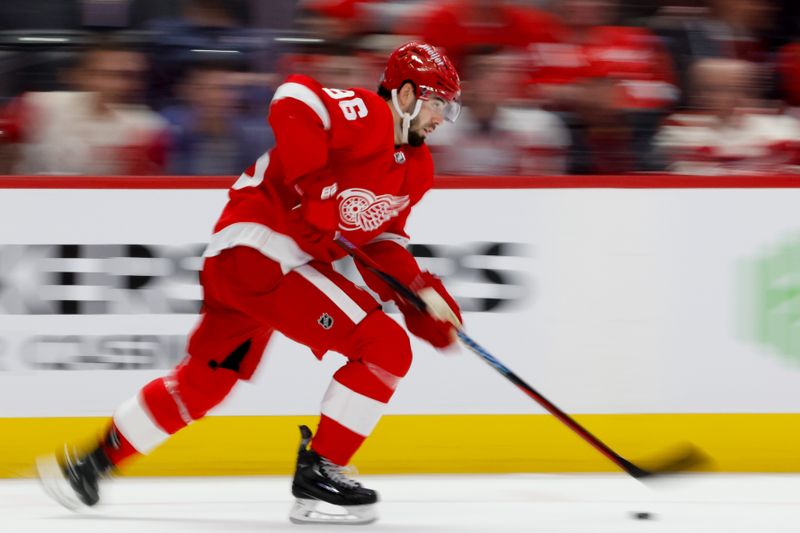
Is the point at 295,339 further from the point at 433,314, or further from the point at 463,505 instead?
the point at 463,505

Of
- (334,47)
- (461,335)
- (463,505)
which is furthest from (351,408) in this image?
(334,47)

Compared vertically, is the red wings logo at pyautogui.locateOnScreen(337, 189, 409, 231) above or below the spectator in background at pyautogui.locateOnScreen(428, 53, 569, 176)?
below

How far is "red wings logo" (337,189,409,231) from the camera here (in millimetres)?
2678

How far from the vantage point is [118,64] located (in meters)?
3.67

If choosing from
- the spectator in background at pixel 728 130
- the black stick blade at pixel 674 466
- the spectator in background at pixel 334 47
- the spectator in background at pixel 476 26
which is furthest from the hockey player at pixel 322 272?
the spectator in background at pixel 728 130

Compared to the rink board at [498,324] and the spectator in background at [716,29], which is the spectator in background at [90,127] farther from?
the spectator in background at [716,29]

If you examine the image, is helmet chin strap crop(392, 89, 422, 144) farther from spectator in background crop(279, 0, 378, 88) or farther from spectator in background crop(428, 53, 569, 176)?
→ spectator in background crop(279, 0, 378, 88)

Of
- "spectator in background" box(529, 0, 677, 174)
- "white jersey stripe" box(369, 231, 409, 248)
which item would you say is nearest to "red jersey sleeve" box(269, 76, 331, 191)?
"white jersey stripe" box(369, 231, 409, 248)

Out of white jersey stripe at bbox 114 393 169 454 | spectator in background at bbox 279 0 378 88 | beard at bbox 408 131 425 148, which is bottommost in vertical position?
white jersey stripe at bbox 114 393 169 454

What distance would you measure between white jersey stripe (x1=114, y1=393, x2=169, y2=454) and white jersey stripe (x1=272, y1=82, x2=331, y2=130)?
78cm

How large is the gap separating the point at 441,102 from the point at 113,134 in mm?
1296

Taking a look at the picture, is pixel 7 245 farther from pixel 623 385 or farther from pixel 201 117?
pixel 623 385

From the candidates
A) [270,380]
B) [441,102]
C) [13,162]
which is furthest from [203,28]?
[441,102]

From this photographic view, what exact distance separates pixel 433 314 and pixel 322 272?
0.27m
